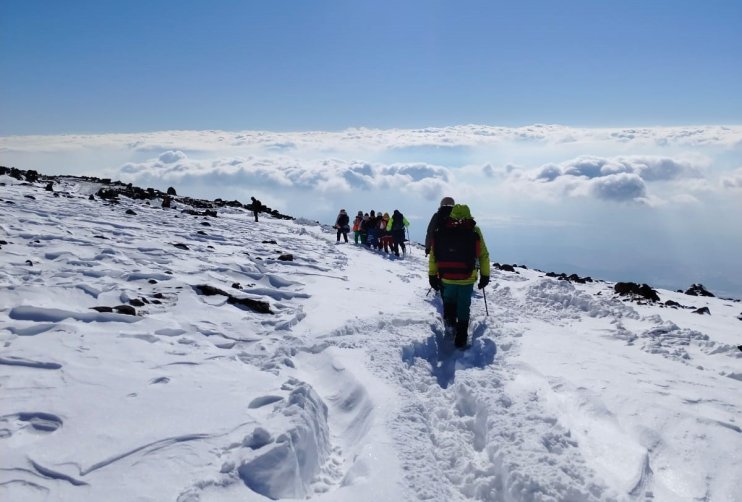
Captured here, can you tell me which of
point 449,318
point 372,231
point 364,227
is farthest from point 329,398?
point 364,227

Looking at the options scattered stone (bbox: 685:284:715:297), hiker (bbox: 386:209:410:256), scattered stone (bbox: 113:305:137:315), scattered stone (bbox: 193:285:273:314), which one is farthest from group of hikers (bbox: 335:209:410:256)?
scattered stone (bbox: 113:305:137:315)

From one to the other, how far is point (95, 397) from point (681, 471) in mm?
5277

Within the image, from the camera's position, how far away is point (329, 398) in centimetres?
518

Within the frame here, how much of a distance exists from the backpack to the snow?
119 cm

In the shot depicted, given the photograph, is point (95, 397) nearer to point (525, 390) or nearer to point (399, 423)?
point (399, 423)

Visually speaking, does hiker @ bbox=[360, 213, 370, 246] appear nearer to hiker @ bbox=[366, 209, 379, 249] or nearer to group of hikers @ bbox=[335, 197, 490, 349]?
hiker @ bbox=[366, 209, 379, 249]

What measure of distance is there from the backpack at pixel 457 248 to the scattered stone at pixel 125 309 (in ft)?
16.1

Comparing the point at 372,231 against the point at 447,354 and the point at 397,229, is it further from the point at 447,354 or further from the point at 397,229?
the point at 447,354

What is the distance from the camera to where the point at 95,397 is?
4.12 meters

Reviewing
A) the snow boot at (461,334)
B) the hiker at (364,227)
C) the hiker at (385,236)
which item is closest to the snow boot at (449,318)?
the snow boot at (461,334)

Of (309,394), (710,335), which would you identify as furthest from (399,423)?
(710,335)

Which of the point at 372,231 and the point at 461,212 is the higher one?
the point at 461,212

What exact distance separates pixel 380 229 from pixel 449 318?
1541cm

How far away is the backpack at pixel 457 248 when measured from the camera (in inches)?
293
